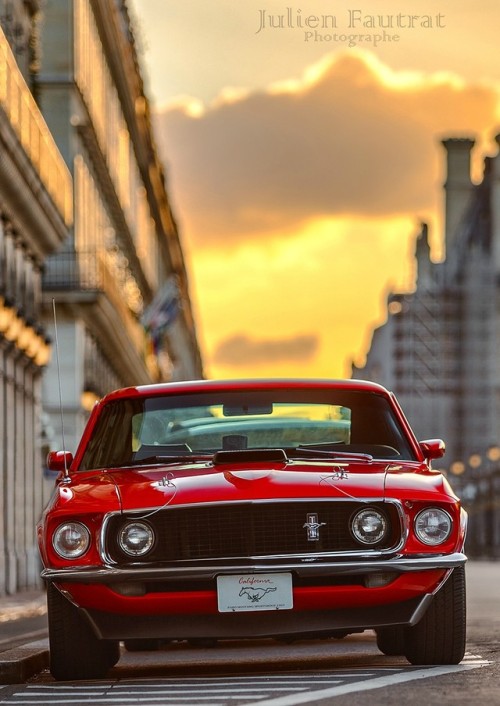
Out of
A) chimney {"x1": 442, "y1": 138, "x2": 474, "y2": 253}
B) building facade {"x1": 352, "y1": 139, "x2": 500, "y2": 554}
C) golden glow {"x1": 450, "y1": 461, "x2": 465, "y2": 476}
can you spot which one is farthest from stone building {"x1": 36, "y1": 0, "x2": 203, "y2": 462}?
chimney {"x1": 442, "y1": 138, "x2": 474, "y2": 253}

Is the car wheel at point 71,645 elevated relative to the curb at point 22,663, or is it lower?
elevated

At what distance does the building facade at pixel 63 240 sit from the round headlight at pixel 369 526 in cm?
1074

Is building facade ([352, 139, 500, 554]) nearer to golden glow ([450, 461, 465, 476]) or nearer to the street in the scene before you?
golden glow ([450, 461, 465, 476])

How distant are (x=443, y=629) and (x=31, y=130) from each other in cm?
2131

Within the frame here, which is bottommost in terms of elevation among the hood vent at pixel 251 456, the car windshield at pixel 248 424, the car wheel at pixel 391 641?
the car wheel at pixel 391 641

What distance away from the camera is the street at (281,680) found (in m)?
7.76

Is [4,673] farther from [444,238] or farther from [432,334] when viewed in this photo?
[444,238]

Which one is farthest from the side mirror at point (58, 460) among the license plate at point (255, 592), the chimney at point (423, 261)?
the chimney at point (423, 261)

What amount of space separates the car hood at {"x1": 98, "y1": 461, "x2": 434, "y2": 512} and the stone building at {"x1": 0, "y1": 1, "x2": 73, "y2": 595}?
16944mm

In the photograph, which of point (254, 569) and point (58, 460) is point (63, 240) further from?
point (254, 569)

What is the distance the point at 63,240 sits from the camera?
35.4m

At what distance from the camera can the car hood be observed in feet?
28.7

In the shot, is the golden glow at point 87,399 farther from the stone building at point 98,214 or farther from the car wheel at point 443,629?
the car wheel at point 443,629

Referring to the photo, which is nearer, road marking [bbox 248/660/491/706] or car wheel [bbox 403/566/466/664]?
road marking [bbox 248/660/491/706]
